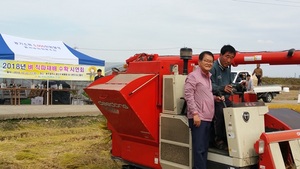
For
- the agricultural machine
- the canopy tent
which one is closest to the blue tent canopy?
the canopy tent

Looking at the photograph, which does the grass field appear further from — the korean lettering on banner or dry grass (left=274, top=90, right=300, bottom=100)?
dry grass (left=274, top=90, right=300, bottom=100)

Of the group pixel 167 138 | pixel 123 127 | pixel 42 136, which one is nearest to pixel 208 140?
pixel 167 138

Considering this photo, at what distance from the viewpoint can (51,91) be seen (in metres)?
16.8

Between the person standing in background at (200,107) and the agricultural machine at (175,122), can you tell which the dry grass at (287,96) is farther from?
the person standing in background at (200,107)

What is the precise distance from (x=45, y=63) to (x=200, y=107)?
1271cm

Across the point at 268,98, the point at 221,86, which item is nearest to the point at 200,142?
the point at 221,86

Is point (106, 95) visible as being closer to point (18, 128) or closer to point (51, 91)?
point (18, 128)

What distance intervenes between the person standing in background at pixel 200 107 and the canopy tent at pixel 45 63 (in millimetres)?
12061

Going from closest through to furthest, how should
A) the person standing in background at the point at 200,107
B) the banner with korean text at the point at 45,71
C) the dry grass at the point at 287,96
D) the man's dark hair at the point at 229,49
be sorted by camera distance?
the person standing in background at the point at 200,107
the man's dark hair at the point at 229,49
the banner with korean text at the point at 45,71
the dry grass at the point at 287,96

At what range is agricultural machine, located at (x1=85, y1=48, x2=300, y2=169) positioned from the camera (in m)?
4.09

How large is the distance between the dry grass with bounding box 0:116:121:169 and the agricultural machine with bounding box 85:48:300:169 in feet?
5.83

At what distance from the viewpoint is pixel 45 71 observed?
631 inches

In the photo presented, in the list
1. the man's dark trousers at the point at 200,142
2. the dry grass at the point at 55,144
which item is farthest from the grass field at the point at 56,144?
the man's dark trousers at the point at 200,142

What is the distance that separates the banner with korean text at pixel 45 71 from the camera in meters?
15.0
